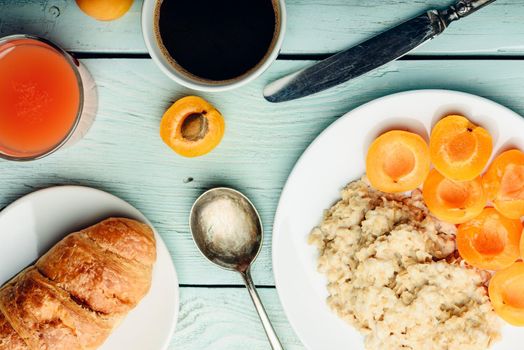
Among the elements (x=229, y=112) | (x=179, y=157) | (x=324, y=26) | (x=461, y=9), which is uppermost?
(x=461, y=9)

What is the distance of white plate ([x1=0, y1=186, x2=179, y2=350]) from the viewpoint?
1148mm

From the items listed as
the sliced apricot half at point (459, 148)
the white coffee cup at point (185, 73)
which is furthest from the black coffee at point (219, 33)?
the sliced apricot half at point (459, 148)

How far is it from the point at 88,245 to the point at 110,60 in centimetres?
39

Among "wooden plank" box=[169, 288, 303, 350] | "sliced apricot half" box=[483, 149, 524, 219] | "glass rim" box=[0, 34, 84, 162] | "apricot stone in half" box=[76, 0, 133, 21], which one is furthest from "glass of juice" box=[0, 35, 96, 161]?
"sliced apricot half" box=[483, 149, 524, 219]

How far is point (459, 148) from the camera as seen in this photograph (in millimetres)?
1064

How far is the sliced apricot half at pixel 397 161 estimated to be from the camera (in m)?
1.07

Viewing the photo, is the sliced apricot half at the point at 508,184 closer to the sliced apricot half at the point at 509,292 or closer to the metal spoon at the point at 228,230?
the sliced apricot half at the point at 509,292

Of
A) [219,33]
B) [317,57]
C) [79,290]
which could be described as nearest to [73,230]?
[79,290]

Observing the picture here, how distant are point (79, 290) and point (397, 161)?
65 cm

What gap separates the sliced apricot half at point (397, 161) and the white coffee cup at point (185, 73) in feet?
0.88

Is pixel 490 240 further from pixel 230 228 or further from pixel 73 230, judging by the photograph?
pixel 73 230

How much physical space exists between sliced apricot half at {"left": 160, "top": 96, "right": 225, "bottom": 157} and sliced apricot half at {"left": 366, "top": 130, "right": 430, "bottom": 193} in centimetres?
31

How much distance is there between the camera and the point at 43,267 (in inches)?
43.1

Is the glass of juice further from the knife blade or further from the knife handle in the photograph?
the knife handle
